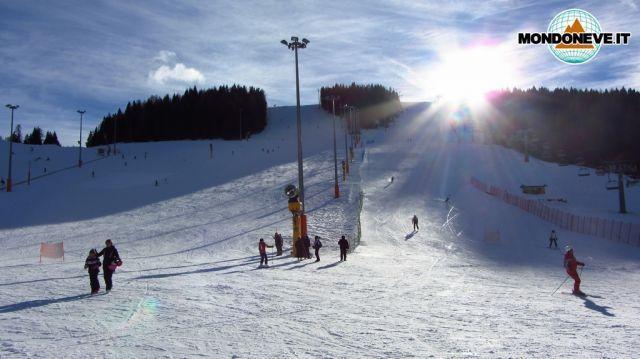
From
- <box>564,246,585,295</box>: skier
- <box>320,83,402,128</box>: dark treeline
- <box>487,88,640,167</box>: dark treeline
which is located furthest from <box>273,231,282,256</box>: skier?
<box>320,83,402,128</box>: dark treeline

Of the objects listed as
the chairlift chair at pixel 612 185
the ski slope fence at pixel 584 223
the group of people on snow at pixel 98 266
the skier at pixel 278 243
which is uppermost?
the group of people on snow at pixel 98 266

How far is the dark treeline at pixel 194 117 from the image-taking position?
102 m

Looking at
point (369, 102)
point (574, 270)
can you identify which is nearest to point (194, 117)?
point (369, 102)

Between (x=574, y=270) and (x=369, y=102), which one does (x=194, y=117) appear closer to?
(x=369, y=102)

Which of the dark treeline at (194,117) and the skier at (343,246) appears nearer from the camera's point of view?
the skier at (343,246)

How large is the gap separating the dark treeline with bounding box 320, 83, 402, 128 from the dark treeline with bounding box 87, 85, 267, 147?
57.6ft

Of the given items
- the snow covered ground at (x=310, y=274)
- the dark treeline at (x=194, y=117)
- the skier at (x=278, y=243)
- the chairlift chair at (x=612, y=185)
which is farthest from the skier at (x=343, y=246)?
the dark treeline at (x=194, y=117)

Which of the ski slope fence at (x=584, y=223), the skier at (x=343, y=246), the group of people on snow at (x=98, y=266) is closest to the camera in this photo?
the group of people on snow at (x=98, y=266)

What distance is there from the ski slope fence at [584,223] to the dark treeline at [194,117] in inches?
2673

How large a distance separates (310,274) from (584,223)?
2453 centimetres

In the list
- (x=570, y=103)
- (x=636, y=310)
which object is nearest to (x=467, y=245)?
(x=636, y=310)

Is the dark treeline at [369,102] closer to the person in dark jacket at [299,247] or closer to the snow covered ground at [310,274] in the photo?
the snow covered ground at [310,274]

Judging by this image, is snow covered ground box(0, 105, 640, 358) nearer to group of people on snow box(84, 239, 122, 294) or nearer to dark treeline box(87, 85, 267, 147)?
group of people on snow box(84, 239, 122, 294)

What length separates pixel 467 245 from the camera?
26.7 metres
